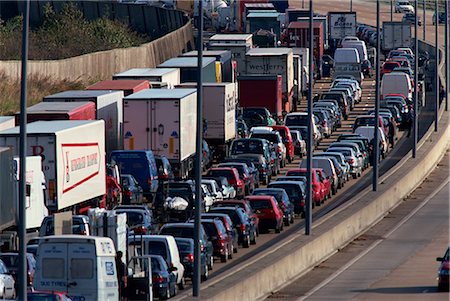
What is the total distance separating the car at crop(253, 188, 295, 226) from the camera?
4906cm

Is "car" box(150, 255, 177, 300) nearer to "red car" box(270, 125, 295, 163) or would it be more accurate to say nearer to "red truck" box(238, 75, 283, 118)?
"red car" box(270, 125, 295, 163)

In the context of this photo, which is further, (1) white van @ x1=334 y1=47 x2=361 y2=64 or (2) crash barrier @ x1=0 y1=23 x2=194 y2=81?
(1) white van @ x1=334 y1=47 x2=361 y2=64

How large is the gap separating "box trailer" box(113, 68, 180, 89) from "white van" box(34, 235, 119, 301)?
35846mm

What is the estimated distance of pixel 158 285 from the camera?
34031mm

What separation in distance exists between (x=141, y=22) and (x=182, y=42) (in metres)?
13.1

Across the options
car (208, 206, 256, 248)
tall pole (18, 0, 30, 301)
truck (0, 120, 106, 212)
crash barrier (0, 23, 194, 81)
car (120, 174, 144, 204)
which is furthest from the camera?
crash barrier (0, 23, 194, 81)

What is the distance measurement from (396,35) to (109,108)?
71719mm

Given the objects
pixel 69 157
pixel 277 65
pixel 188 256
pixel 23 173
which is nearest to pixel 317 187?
pixel 69 157

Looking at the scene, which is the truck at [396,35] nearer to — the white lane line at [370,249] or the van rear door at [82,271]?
the white lane line at [370,249]

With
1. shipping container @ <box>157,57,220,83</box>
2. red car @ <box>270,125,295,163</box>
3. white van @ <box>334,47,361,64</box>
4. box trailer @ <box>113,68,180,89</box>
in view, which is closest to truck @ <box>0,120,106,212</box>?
red car @ <box>270,125,295,163</box>

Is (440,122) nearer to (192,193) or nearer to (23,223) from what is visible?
(192,193)

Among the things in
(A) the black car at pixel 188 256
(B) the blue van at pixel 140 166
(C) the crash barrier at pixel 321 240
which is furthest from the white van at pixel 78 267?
(B) the blue van at pixel 140 166

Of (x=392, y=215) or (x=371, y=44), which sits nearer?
(x=392, y=215)

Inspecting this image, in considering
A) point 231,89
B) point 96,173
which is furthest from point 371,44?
point 96,173
